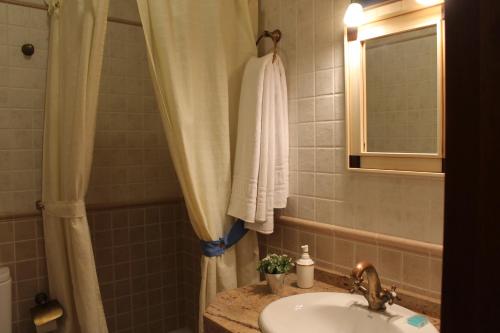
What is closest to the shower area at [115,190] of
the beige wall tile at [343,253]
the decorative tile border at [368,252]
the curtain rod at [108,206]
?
the curtain rod at [108,206]

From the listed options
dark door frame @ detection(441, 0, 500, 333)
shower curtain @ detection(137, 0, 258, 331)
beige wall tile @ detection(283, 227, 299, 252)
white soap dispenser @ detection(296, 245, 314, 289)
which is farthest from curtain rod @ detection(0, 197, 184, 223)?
dark door frame @ detection(441, 0, 500, 333)

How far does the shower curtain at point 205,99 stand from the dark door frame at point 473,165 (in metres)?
1.27

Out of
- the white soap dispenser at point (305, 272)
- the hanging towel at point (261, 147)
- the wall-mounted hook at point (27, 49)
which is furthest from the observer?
the wall-mounted hook at point (27, 49)

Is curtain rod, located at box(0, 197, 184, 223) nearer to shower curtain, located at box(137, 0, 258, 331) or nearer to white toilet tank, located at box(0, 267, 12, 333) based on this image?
white toilet tank, located at box(0, 267, 12, 333)

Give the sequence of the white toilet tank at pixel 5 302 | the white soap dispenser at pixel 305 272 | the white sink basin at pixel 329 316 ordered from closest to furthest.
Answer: the white sink basin at pixel 329 316 → the white soap dispenser at pixel 305 272 → the white toilet tank at pixel 5 302

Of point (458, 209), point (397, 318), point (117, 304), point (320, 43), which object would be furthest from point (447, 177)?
point (117, 304)

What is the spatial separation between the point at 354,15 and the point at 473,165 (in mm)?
1193

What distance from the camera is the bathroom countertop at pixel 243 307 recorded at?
3.69ft

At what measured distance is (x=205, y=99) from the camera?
154 cm

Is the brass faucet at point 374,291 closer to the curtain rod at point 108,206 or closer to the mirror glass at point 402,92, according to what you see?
the mirror glass at point 402,92

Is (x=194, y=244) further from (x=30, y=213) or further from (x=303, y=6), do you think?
(x=303, y=6)

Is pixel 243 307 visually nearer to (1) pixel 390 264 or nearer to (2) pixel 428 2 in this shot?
(1) pixel 390 264

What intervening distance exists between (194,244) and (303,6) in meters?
1.41

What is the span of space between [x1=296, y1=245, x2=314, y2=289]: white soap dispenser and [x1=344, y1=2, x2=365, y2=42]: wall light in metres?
0.77
